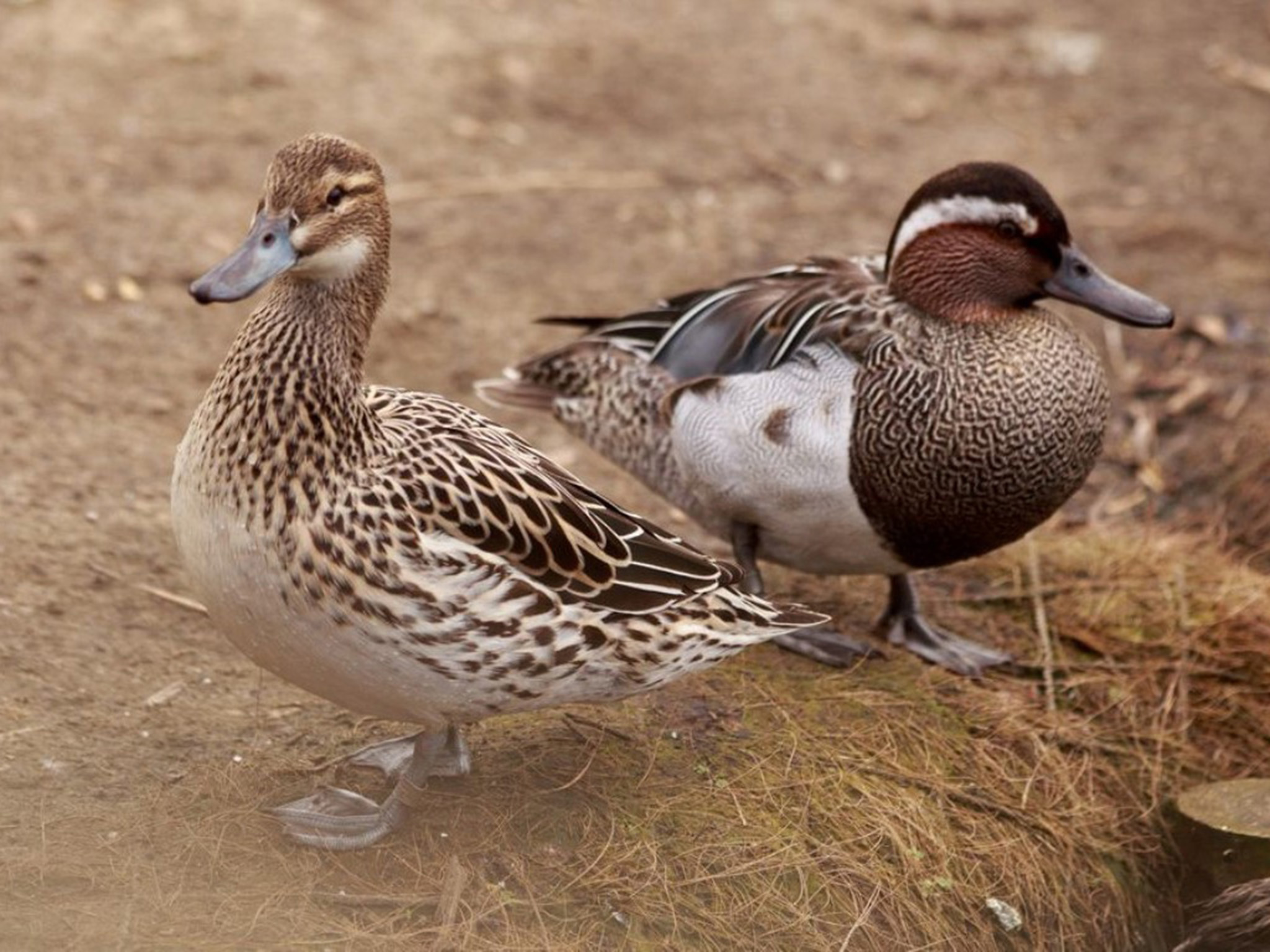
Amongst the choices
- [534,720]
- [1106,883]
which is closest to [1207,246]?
[1106,883]

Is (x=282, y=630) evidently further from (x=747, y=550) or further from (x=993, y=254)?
(x=993, y=254)

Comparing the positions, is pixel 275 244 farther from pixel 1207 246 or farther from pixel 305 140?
pixel 1207 246

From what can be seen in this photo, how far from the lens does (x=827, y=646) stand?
17.4 ft

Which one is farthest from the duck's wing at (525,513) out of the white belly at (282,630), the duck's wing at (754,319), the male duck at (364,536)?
the duck's wing at (754,319)

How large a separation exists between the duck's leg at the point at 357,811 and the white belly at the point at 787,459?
3.88ft

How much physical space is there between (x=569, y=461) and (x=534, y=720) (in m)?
1.79

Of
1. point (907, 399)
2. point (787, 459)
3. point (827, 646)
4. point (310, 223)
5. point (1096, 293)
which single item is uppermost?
point (310, 223)

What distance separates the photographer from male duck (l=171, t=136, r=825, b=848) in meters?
3.77

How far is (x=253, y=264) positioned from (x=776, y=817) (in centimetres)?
189

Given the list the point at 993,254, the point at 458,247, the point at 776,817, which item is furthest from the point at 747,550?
the point at 458,247

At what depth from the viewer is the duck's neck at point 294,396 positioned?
3.82 metres

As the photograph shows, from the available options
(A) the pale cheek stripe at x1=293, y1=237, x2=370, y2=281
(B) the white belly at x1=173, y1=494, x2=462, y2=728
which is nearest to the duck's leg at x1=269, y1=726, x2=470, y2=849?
(B) the white belly at x1=173, y1=494, x2=462, y2=728

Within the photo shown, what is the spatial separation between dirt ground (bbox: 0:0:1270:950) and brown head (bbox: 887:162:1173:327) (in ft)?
3.58

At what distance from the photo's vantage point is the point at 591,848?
4.29 meters
